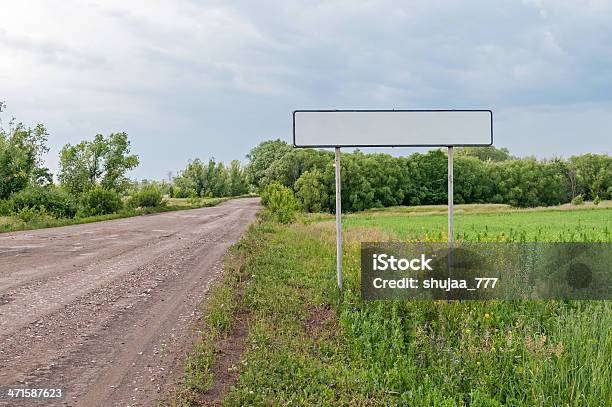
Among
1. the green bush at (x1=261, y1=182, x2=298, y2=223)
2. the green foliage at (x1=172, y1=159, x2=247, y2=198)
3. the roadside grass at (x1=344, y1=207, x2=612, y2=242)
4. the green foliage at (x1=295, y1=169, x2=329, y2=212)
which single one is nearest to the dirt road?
the roadside grass at (x1=344, y1=207, x2=612, y2=242)

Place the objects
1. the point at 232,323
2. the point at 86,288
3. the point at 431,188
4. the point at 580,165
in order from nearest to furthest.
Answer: the point at 232,323 < the point at 86,288 < the point at 431,188 < the point at 580,165

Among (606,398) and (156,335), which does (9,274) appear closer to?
(156,335)

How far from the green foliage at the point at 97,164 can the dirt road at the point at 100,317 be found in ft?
99.1

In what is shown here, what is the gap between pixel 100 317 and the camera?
8.29 meters

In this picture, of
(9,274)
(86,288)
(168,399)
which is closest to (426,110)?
(168,399)

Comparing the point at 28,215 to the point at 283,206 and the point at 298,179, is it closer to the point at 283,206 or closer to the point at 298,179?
the point at 283,206

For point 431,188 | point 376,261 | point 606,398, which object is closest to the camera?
point 606,398

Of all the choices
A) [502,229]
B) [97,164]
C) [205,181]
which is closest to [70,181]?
[97,164]

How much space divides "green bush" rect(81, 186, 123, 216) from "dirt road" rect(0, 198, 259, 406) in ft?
65.7

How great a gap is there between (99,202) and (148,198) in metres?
11.6

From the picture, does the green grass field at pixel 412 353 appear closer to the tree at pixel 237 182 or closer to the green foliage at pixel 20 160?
the green foliage at pixel 20 160

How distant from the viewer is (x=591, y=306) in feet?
23.2

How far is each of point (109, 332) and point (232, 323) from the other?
6.14ft

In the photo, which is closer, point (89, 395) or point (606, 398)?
point (606, 398)
